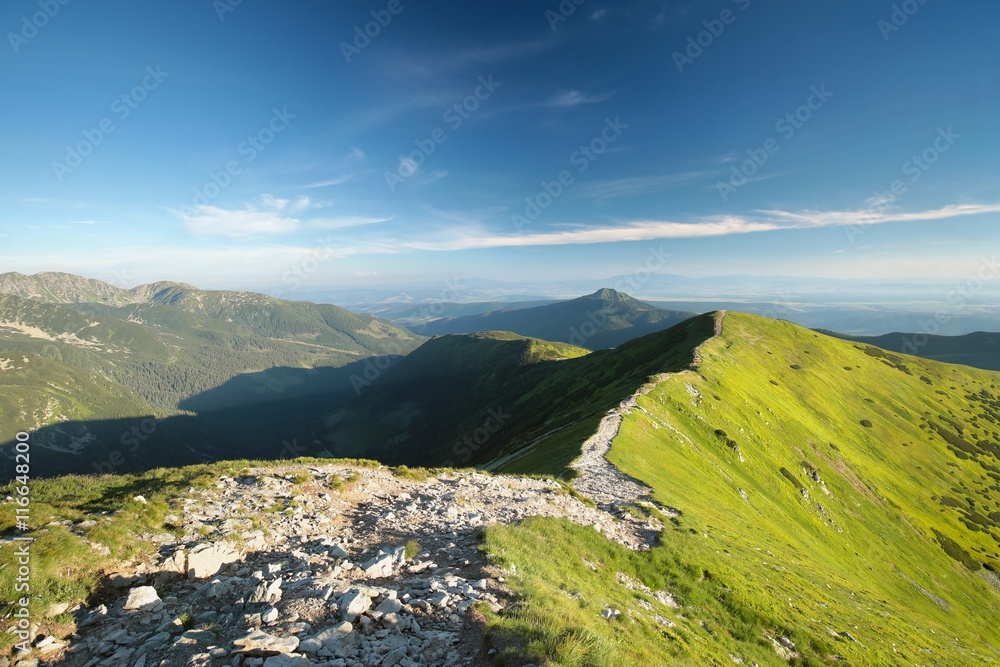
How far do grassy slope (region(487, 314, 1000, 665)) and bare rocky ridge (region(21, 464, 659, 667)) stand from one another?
74.4 inches

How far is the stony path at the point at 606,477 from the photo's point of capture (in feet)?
98.5

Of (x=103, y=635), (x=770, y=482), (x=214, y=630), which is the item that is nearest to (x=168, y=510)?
(x=103, y=635)

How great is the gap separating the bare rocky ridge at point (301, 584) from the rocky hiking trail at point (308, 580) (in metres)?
0.04

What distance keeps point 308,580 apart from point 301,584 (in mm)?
219

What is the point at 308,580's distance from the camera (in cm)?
1270

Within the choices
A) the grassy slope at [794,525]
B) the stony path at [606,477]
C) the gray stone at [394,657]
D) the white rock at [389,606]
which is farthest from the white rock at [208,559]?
the stony path at [606,477]

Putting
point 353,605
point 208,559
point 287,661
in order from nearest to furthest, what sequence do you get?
point 287,661, point 353,605, point 208,559

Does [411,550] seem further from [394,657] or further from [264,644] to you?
[264,644]

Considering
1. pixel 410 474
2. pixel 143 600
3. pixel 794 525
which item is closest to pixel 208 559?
pixel 143 600

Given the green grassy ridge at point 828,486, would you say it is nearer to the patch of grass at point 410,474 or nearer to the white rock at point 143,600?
the patch of grass at point 410,474

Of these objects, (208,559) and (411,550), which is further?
(411,550)

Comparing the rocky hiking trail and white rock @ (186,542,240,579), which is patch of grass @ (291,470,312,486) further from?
white rock @ (186,542,240,579)

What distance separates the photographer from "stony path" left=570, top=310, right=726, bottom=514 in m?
30.0

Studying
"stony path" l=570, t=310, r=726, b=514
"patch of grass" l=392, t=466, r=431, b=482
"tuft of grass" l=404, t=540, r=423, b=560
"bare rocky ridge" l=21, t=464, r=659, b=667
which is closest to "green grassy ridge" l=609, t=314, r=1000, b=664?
"stony path" l=570, t=310, r=726, b=514
